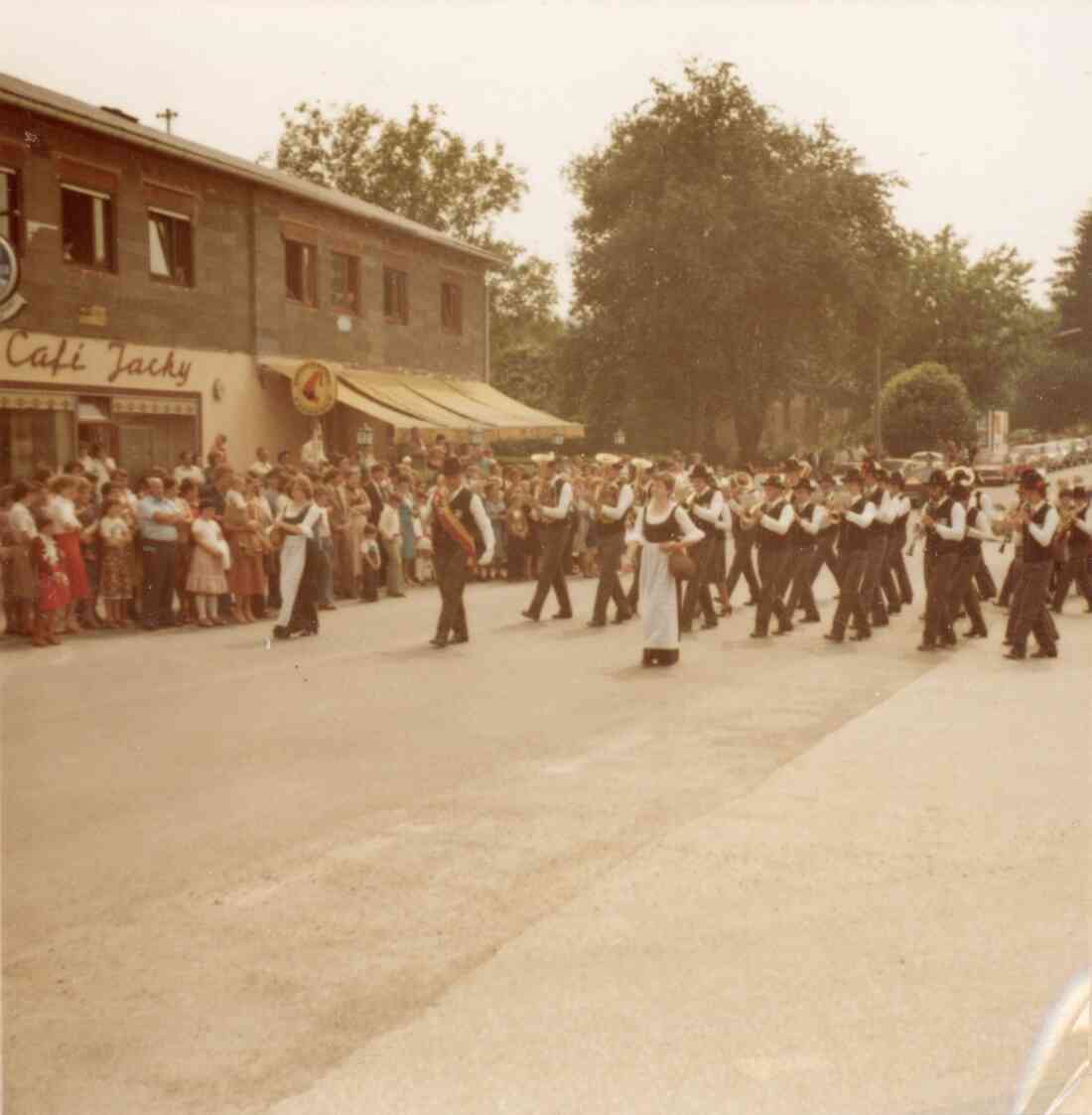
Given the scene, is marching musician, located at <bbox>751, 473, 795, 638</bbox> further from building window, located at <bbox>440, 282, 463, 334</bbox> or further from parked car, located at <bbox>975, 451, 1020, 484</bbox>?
parked car, located at <bbox>975, 451, 1020, 484</bbox>

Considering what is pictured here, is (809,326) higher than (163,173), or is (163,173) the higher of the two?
(163,173)

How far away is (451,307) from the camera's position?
36562mm

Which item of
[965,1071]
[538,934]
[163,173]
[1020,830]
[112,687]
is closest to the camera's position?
[965,1071]

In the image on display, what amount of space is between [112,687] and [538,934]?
7.07 meters

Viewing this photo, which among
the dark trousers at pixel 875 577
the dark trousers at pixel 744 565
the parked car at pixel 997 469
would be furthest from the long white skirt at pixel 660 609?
the parked car at pixel 997 469

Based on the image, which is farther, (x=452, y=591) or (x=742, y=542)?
(x=742, y=542)

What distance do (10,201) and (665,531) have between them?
7754 millimetres

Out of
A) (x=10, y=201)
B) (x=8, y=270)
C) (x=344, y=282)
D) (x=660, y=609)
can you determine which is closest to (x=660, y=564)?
(x=660, y=609)

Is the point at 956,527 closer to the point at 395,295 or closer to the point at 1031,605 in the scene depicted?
the point at 1031,605

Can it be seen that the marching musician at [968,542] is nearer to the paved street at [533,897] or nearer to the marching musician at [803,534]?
the marching musician at [803,534]

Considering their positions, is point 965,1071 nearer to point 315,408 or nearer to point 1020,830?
point 1020,830

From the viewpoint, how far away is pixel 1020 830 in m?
7.11

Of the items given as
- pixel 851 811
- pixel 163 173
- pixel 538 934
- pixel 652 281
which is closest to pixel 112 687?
pixel 652 281

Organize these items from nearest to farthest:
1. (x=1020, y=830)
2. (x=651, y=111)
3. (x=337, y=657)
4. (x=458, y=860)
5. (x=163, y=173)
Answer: (x=458, y=860)
(x=1020, y=830)
(x=651, y=111)
(x=337, y=657)
(x=163, y=173)
